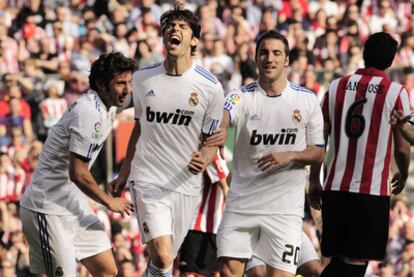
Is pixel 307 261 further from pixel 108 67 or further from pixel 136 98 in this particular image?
pixel 108 67

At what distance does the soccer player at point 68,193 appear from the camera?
11078 mm

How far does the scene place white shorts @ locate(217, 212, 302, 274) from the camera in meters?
11.1

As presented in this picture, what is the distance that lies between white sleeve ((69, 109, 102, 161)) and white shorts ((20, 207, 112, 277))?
0.71 metres

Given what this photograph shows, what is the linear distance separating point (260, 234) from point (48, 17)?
35.2ft

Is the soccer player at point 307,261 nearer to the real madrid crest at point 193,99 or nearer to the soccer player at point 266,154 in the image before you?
the soccer player at point 266,154

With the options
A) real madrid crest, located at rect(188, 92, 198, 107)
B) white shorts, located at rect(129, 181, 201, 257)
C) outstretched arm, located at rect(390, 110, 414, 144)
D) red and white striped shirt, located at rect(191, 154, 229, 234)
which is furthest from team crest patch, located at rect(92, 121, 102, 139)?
red and white striped shirt, located at rect(191, 154, 229, 234)

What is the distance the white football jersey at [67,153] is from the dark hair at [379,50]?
7.18 feet

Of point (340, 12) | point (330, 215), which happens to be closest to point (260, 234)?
point (330, 215)

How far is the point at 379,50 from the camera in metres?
11.0

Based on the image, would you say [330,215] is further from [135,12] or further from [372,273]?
[135,12]

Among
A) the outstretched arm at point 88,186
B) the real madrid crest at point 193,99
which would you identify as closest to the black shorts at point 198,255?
the real madrid crest at point 193,99

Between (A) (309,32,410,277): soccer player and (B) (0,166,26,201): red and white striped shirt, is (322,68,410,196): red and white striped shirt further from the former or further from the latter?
(B) (0,166,26,201): red and white striped shirt

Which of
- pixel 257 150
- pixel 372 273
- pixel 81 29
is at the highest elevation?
pixel 81 29

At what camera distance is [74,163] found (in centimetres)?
1085
